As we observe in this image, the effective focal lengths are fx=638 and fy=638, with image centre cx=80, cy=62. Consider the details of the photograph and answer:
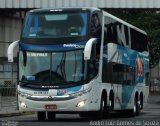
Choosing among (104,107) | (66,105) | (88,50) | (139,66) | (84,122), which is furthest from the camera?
(139,66)

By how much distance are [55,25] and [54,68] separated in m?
1.53

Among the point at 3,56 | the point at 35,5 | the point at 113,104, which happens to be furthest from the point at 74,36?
the point at 3,56

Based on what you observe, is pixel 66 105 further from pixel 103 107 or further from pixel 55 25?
pixel 55 25

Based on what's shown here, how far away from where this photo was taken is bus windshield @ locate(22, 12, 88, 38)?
2227 cm

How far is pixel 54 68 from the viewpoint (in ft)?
72.6

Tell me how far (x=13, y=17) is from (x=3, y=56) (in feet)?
12.4

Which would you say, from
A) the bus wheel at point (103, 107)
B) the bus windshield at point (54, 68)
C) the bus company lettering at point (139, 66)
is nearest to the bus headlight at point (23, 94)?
the bus windshield at point (54, 68)

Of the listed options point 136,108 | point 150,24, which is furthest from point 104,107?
point 150,24

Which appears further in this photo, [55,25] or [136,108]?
[136,108]

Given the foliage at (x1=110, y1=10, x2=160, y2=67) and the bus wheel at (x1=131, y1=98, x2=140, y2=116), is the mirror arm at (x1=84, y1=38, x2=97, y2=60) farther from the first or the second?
the foliage at (x1=110, y1=10, x2=160, y2=67)

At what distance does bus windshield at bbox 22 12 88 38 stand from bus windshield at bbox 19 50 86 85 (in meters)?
0.68

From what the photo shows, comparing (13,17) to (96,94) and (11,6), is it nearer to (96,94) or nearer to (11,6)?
(11,6)

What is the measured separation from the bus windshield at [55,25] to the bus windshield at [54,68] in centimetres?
68

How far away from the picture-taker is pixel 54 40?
22.2m
